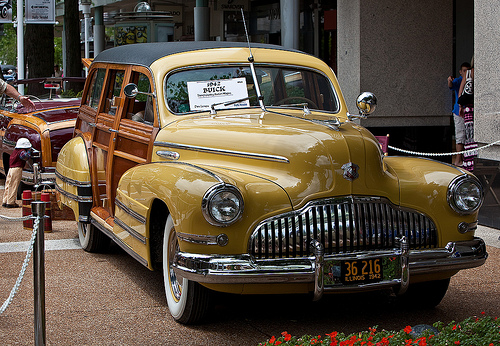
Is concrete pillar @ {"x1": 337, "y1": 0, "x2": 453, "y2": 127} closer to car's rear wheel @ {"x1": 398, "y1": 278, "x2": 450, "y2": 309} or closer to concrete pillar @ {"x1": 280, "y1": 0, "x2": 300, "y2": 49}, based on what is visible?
concrete pillar @ {"x1": 280, "y1": 0, "x2": 300, "y2": 49}

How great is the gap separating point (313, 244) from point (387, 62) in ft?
27.5

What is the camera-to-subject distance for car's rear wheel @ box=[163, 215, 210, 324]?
4812mm

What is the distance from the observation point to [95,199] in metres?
6.95

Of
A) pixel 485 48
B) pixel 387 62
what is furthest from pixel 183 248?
pixel 387 62

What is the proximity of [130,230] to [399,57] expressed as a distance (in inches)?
311

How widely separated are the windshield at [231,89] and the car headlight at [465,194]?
1531mm

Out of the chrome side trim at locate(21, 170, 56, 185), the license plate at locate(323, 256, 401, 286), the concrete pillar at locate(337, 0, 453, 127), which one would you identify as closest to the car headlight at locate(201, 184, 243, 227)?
the license plate at locate(323, 256, 401, 286)

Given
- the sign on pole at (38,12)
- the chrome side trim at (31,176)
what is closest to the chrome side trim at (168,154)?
the chrome side trim at (31,176)

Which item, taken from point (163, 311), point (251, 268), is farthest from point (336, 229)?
point (163, 311)

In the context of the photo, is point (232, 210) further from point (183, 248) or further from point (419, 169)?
point (419, 169)

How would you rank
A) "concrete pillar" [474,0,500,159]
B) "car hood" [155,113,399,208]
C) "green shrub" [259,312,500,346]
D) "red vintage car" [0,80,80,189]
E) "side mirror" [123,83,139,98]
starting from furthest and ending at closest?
1. "red vintage car" [0,80,80,189]
2. "concrete pillar" [474,0,500,159]
3. "side mirror" [123,83,139,98]
4. "car hood" [155,113,399,208]
5. "green shrub" [259,312,500,346]

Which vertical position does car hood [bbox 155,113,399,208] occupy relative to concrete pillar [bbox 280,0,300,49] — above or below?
below

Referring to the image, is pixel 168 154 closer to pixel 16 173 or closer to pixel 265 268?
pixel 265 268

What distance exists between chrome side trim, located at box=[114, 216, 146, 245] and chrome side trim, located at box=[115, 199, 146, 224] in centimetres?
11
